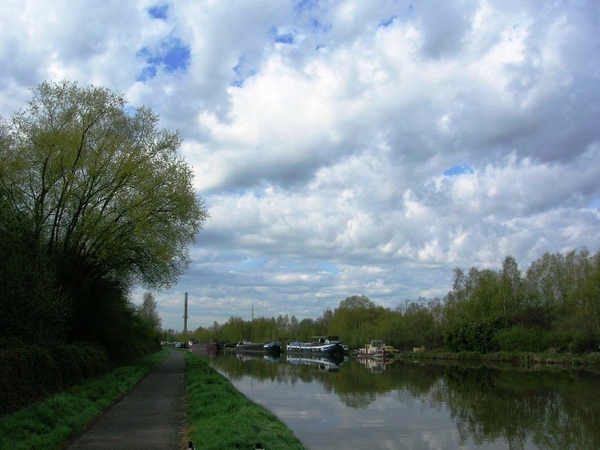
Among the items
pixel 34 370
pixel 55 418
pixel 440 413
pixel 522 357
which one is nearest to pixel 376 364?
pixel 522 357

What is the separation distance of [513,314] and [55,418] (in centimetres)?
6543

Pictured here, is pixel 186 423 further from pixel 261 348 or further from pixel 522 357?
pixel 261 348

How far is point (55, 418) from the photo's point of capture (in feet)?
44.4

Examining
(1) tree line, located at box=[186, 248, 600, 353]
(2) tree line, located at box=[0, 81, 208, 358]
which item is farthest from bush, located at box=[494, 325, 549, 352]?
(2) tree line, located at box=[0, 81, 208, 358]

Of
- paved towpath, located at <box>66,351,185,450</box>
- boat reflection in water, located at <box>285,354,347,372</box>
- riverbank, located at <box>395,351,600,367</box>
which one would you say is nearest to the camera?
paved towpath, located at <box>66,351,185,450</box>

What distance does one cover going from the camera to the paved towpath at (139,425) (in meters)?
11.8

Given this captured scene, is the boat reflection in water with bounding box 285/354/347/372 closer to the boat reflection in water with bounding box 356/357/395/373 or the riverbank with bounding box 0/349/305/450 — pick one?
the boat reflection in water with bounding box 356/357/395/373

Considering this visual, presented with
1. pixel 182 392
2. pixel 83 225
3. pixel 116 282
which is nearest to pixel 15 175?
pixel 83 225

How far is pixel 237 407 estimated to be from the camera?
54.0 feet

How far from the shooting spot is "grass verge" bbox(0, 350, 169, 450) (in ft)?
37.0

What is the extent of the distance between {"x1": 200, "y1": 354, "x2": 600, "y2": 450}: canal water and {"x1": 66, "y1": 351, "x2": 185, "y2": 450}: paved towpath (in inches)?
144

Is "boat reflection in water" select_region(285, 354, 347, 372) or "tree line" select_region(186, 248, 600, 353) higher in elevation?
"tree line" select_region(186, 248, 600, 353)

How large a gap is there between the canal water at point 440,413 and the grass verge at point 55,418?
19.4 feet

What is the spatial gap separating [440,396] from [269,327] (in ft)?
450
